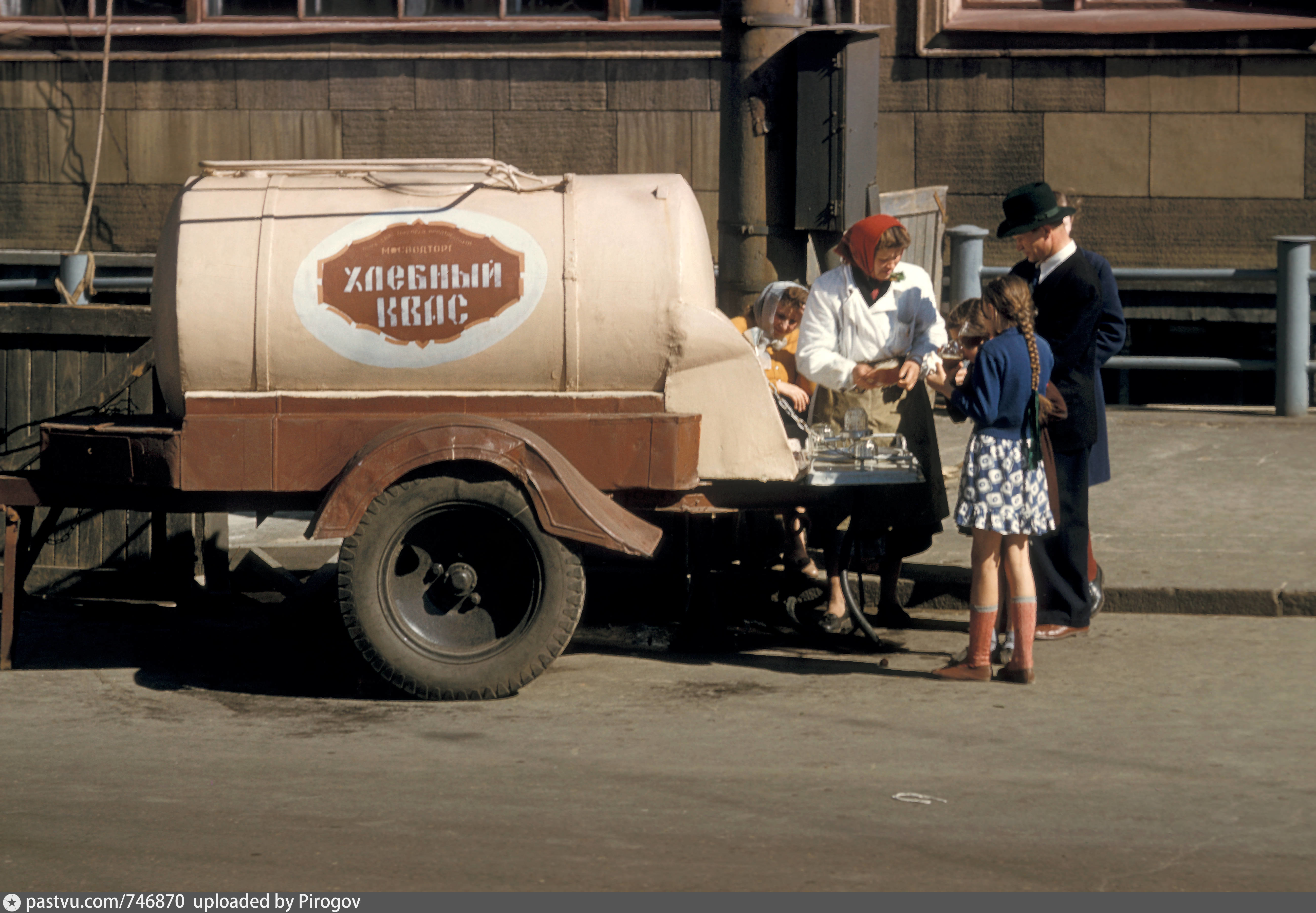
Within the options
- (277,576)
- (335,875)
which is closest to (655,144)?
(277,576)

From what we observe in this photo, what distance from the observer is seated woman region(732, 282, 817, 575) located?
695 cm

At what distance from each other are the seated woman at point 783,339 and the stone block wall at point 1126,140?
5.45 meters

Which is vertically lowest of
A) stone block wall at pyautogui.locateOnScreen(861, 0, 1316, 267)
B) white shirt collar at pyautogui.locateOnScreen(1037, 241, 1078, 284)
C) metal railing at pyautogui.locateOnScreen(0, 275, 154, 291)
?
metal railing at pyautogui.locateOnScreen(0, 275, 154, 291)

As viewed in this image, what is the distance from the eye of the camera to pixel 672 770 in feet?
16.4

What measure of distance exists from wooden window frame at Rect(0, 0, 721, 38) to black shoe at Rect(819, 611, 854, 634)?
6650 mm

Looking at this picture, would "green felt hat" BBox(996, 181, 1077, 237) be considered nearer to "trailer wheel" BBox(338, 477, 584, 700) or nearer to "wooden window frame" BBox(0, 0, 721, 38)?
"trailer wheel" BBox(338, 477, 584, 700)

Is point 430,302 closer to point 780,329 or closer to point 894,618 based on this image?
point 780,329

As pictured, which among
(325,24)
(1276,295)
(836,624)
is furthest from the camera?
(325,24)

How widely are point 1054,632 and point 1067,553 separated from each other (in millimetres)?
335

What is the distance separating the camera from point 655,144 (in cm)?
1267

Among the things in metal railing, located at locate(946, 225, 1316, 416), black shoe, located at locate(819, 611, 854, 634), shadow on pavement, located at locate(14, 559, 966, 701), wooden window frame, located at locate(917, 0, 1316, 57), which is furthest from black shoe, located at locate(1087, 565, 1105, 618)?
wooden window frame, located at locate(917, 0, 1316, 57)

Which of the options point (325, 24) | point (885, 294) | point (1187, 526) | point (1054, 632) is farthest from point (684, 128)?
point (1054, 632)

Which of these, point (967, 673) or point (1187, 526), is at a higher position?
point (1187, 526)

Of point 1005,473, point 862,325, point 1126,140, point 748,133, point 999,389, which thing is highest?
point 1126,140
